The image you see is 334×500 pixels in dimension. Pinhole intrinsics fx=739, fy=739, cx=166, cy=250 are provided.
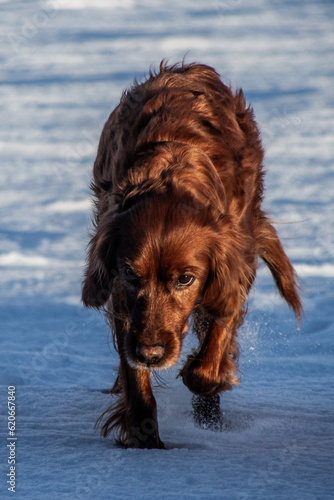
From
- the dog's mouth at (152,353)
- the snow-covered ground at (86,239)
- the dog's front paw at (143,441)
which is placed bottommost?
the snow-covered ground at (86,239)

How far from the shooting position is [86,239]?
284 inches

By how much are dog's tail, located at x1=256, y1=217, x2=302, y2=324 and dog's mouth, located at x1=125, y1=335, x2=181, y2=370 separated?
1.06 m

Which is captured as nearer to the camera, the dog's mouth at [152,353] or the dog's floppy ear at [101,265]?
the dog's mouth at [152,353]

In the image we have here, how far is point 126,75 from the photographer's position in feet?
34.9

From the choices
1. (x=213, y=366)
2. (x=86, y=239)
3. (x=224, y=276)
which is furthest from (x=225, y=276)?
(x=86, y=239)

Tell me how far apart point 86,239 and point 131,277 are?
4.48 metres

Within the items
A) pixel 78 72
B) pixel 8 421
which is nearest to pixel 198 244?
pixel 8 421

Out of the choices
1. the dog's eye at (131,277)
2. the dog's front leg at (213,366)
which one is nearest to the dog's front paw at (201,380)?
the dog's front leg at (213,366)

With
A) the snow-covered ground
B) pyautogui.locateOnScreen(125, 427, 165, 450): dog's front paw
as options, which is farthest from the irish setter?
the snow-covered ground

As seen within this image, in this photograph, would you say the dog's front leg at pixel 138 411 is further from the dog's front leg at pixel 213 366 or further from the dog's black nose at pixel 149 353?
the dog's black nose at pixel 149 353

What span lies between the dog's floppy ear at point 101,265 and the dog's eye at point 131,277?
7.2 inches

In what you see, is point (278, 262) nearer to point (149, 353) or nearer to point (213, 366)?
point (213, 366)

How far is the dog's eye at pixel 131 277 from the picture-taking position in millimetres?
2762

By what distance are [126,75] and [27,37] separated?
135 inches
